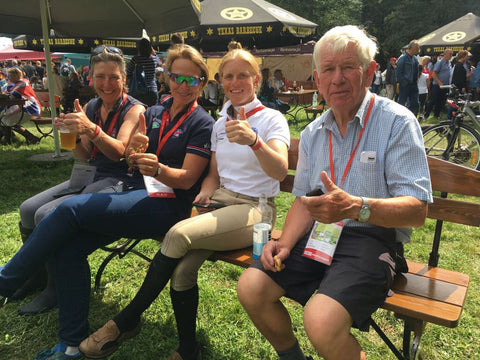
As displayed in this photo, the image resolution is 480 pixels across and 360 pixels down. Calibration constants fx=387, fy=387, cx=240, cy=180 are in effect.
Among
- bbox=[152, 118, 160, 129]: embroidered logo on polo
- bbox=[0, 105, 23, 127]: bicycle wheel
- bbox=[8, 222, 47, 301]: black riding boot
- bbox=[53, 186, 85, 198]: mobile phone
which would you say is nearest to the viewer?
bbox=[152, 118, 160, 129]: embroidered logo on polo

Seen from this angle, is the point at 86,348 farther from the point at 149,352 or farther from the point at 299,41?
the point at 299,41

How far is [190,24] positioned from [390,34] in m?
35.9

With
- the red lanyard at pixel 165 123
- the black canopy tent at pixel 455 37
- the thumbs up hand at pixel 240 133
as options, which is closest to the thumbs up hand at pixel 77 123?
the red lanyard at pixel 165 123

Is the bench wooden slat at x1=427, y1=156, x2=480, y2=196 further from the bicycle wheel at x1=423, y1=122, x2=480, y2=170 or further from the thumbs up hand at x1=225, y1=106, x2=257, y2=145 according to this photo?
the bicycle wheel at x1=423, y1=122, x2=480, y2=170

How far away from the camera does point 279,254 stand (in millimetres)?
1878

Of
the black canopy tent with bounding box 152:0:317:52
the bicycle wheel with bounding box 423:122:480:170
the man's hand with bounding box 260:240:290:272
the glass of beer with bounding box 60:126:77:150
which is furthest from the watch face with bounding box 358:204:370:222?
the black canopy tent with bounding box 152:0:317:52

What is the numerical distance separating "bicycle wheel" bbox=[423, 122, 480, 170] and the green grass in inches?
98.2

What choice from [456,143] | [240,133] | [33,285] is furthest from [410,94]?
[33,285]

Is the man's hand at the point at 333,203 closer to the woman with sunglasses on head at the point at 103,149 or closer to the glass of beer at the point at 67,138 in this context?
the woman with sunglasses on head at the point at 103,149

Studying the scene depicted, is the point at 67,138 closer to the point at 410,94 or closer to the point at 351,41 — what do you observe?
the point at 351,41

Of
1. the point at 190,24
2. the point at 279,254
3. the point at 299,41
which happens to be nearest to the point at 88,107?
the point at 279,254

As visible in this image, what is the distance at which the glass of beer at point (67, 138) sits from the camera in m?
2.54

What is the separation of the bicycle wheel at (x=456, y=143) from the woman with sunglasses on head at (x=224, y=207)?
181 inches

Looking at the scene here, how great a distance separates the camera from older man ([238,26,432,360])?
1573 mm
